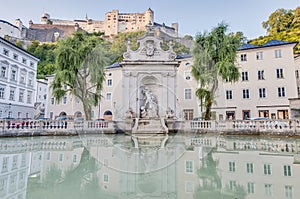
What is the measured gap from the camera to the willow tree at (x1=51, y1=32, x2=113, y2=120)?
1564 centimetres

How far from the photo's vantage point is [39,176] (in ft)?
14.3

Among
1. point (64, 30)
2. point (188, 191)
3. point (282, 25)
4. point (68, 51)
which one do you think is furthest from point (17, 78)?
point (64, 30)

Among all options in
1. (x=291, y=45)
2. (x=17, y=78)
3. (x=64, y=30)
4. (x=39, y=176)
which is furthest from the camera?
(x=64, y=30)

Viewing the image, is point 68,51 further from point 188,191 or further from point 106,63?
point 188,191

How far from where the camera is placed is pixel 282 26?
127ft

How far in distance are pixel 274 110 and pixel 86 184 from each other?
26627 mm

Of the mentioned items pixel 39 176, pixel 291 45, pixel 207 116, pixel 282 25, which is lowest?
pixel 39 176

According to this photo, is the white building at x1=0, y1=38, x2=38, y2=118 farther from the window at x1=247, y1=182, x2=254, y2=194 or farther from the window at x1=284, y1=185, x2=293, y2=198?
the window at x1=284, y1=185, x2=293, y2=198

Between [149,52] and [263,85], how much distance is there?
1739 cm

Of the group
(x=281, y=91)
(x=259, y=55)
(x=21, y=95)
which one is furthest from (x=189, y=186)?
(x=21, y=95)

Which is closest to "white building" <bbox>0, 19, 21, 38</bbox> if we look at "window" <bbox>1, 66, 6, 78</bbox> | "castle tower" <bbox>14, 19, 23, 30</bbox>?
"castle tower" <bbox>14, 19, 23, 30</bbox>

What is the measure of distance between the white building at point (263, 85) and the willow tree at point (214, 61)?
855cm

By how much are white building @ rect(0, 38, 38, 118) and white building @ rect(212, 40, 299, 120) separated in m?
27.6

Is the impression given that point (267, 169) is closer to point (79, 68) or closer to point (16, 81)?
point (79, 68)
